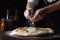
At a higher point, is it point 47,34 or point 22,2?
point 22,2

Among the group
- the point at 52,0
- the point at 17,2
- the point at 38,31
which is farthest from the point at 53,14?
the point at 17,2

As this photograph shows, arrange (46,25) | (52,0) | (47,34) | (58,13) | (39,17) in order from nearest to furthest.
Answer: (39,17), (47,34), (52,0), (58,13), (46,25)

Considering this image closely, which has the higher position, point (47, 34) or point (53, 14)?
point (53, 14)

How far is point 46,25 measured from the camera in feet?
6.91

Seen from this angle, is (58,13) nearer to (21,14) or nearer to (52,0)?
(52,0)

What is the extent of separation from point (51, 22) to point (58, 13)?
0.46ft

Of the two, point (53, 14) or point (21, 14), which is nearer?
point (53, 14)

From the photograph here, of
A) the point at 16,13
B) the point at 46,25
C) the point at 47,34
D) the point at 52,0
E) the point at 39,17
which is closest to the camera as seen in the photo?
the point at 39,17

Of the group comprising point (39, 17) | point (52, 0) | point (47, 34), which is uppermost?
point (52, 0)

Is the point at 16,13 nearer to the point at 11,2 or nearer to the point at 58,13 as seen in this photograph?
the point at 11,2

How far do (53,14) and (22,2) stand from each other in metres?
0.58

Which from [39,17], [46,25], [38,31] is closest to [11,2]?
[46,25]

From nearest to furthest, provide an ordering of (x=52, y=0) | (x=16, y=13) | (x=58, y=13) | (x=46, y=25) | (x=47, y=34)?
(x=47, y=34) < (x=52, y=0) < (x=58, y=13) < (x=46, y=25) < (x=16, y=13)

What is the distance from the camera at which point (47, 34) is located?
1517mm
